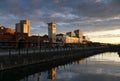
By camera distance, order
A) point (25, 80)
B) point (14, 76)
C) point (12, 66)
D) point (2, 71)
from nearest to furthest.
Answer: point (25, 80)
point (14, 76)
point (2, 71)
point (12, 66)

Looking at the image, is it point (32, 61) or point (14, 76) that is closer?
point (14, 76)

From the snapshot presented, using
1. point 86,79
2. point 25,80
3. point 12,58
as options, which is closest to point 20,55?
point 12,58

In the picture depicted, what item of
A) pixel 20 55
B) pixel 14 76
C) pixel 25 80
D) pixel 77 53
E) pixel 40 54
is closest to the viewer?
pixel 25 80

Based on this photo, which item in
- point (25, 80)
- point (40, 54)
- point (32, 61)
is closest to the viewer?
point (25, 80)

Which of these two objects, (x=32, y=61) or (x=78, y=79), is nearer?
(x=78, y=79)

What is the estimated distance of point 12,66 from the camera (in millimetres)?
38938

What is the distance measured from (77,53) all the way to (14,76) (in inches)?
2410

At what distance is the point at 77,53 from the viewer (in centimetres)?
9269

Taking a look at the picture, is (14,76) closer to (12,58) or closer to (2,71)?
(2,71)

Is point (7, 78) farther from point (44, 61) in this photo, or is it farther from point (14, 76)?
point (44, 61)

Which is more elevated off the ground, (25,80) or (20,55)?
(20,55)

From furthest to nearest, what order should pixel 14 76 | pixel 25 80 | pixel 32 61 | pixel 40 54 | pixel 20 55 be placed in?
pixel 40 54, pixel 32 61, pixel 20 55, pixel 14 76, pixel 25 80

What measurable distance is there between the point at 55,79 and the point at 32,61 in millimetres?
16583

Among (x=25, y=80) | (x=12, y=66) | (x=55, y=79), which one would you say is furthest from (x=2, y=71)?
(x=55, y=79)
